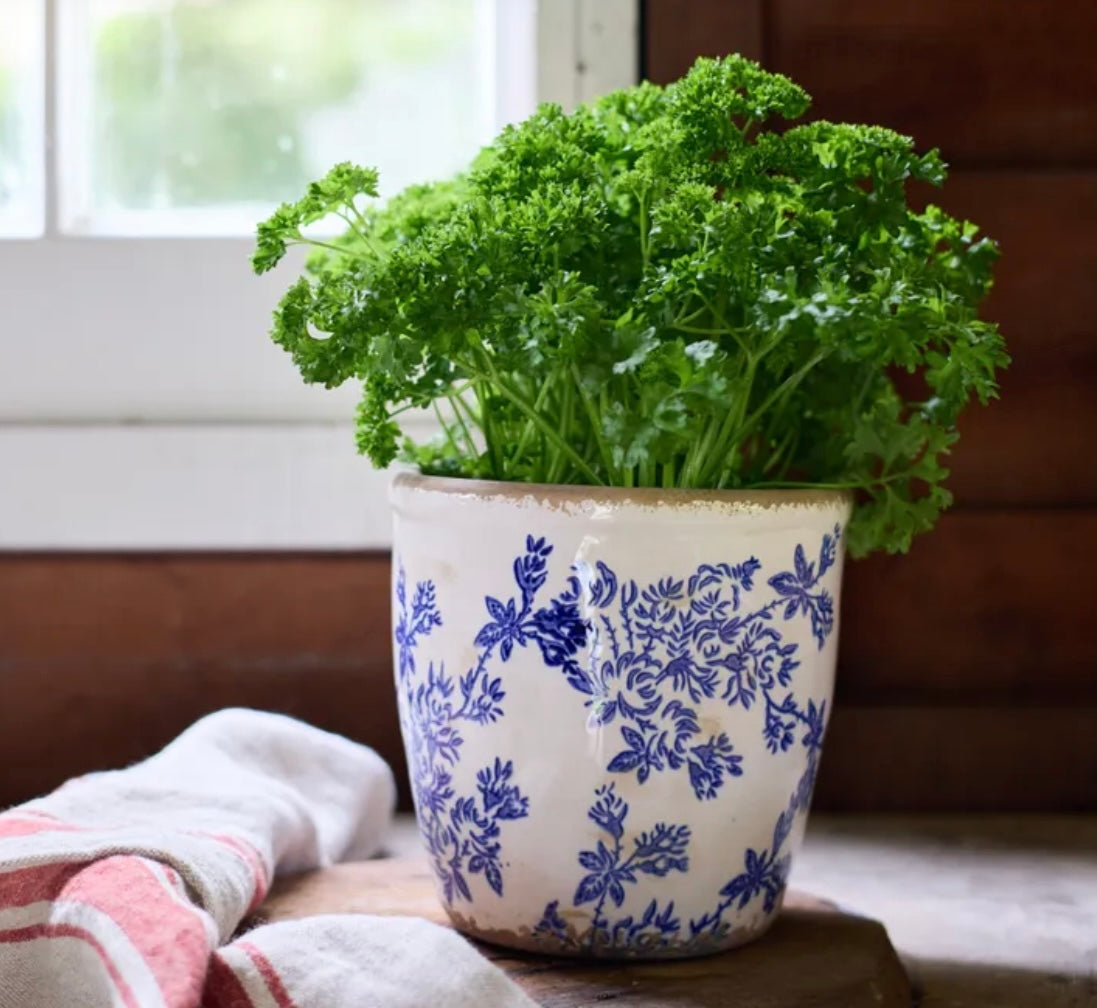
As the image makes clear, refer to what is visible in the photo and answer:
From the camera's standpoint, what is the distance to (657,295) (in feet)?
2.04

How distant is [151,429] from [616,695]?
18.3 inches

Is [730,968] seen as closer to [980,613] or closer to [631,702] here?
[631,702]

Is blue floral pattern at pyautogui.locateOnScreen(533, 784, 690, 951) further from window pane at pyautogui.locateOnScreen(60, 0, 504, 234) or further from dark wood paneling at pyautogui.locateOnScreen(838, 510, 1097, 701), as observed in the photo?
window pane at pyautogui.locateOnScreen(60, 0, 504, 234)

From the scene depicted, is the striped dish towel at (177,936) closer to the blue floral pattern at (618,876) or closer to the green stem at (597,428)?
the blue floral pattern at (618,876)

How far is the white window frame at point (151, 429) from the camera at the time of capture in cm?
96

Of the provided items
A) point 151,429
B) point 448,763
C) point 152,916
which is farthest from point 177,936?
point 151,429

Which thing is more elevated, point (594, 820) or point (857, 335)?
point (857, 335)

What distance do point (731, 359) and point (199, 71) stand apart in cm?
55

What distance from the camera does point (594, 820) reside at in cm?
65

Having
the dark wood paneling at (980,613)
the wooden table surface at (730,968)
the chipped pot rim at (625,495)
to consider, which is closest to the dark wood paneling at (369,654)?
the dark wood paneling at (980,613)

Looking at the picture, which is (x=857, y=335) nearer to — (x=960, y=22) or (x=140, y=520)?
(x=960, y=22)

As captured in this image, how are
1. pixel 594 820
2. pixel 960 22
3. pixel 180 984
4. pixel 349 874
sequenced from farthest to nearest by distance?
pixel 960 22 → pixel 349 874 → pixel 594 820 → pixel 180 984

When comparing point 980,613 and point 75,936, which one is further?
point 980,613

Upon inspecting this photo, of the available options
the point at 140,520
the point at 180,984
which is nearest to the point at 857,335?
the point at 180,984
